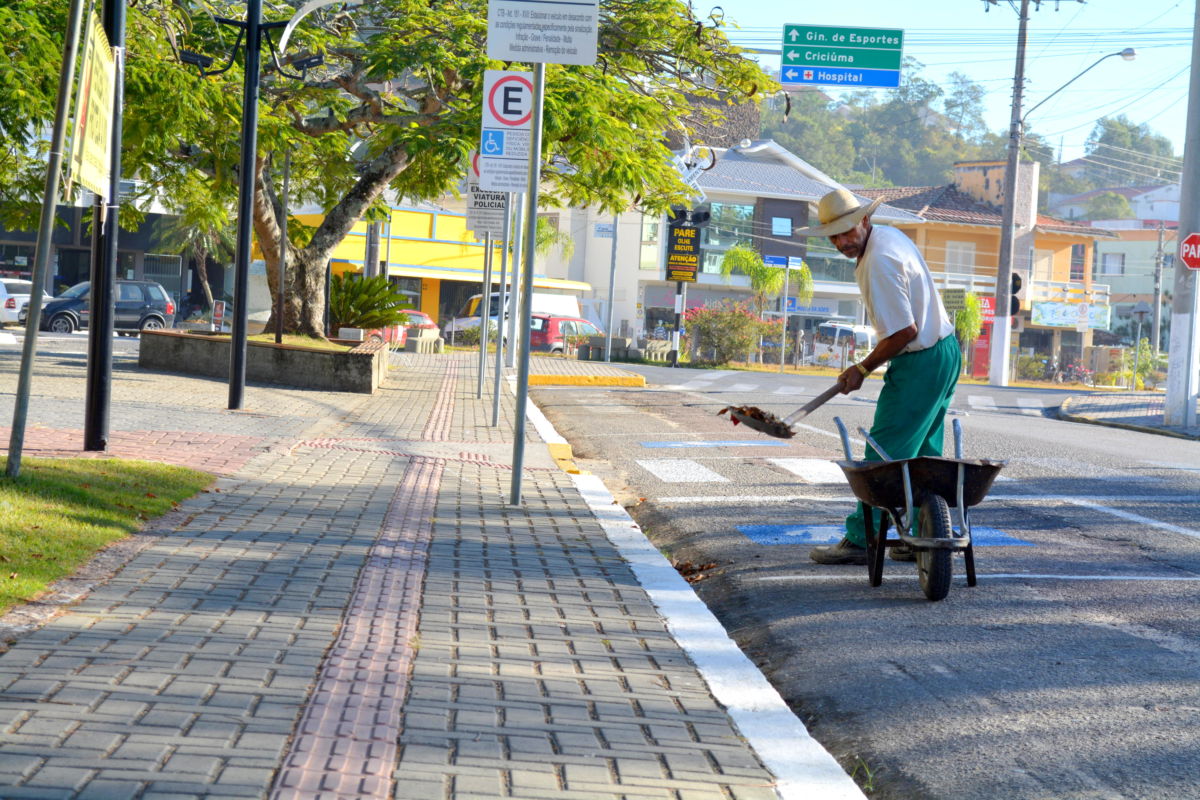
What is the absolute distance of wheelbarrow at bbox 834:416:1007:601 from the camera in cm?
589

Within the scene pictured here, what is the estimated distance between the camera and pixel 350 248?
50125mm

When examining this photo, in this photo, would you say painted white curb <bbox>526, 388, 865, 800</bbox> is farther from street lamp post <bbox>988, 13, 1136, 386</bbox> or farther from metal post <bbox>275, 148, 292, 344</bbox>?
street lamp post <bbox>988, 13, 1136, 386</bbox>

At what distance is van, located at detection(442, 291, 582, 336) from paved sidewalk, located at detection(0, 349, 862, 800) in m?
34.9

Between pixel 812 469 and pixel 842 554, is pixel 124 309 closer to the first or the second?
pixel 812 469

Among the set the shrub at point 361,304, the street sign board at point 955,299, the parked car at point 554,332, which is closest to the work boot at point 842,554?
the shrub at point 361,304

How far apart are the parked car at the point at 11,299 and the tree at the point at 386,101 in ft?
55.4

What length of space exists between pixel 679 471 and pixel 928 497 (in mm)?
5662

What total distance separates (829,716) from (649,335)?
179 ft

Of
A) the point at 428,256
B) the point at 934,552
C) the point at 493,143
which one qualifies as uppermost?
the point at 428,256

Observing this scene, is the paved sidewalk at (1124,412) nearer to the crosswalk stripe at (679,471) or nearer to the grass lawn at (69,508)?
the crosswalk stripe at (679,471)

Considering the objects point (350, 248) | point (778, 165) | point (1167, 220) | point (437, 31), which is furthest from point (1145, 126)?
point (437, 31)

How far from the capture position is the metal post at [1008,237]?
37.1 metres

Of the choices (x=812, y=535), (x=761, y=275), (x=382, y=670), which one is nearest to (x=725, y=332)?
(x=761, y=275)

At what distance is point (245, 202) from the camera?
13984mm
